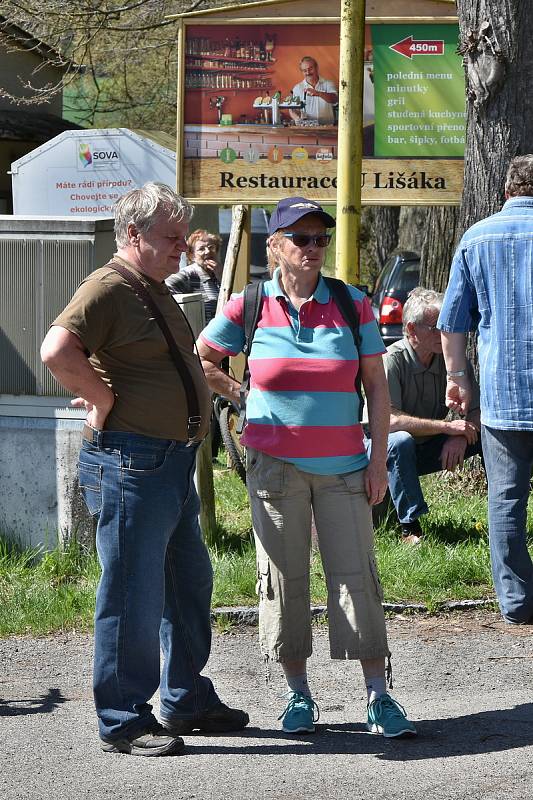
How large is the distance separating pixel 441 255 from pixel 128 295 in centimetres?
732

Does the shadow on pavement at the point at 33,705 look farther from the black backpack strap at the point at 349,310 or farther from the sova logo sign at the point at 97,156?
the sova logo sign at the point at 97,156

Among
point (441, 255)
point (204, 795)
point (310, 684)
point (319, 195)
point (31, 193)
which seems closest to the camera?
point (204, 795)

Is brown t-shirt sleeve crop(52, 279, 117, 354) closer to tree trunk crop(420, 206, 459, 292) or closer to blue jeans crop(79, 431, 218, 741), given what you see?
blue jeans crop(79, 431, 218, 741)

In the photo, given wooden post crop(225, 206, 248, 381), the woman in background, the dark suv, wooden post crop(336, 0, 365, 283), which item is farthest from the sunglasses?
the dark suv

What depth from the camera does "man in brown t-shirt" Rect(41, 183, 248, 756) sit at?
426 cm

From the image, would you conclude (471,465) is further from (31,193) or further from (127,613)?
(31,193)

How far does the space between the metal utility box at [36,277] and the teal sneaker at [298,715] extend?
2730 millimetres

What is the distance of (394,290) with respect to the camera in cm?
1598

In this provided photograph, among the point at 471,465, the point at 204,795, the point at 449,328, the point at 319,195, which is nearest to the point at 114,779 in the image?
the point at 204,795

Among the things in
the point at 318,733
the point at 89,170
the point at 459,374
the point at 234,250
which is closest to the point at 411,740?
the point at 318,733

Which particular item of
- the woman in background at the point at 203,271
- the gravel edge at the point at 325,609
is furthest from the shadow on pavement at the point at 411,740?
the woman in background at the point at 203,271

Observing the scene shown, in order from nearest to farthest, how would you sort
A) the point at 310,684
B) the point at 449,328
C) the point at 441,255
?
the point at 310,684
the point at 449,328
the point at 441,255

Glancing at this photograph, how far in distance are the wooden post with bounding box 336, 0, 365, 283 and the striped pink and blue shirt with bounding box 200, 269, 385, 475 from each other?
208 centimetres

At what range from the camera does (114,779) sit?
4.17 meters
